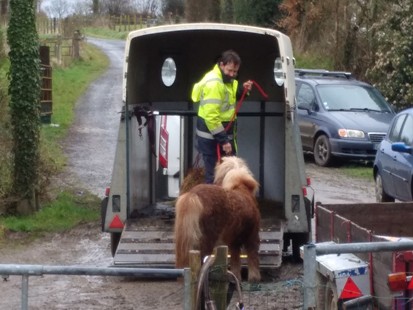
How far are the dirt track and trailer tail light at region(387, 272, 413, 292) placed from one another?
8.61ft

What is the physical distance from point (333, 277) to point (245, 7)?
33.7 m

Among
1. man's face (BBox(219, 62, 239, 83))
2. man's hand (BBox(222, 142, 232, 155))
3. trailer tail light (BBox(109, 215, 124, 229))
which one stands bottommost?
trailer tail light (BBox(109, 215, 124, 229))

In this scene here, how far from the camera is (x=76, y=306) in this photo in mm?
9391

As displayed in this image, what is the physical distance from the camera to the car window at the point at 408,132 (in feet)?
48.6

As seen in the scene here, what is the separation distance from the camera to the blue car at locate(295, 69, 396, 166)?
836 inches

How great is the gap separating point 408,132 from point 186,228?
21.7 feet

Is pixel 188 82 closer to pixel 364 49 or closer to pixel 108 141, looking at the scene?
pixel 108 141

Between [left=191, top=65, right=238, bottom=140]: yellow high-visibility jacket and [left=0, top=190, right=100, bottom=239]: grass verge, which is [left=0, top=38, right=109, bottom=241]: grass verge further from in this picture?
[left=191, top=65, right=238, bottom=140]: yellow high-visibility jacket

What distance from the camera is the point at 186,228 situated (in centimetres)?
920

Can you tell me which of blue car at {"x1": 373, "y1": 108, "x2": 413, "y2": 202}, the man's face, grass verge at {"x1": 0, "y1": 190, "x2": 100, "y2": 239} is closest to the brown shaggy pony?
the man's face

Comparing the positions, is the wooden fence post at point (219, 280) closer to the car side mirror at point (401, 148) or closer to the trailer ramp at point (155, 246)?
the trailer ramp at point (155, 246)

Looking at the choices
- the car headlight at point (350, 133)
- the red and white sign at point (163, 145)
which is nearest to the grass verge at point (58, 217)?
the red and white sign at point (163, 145)

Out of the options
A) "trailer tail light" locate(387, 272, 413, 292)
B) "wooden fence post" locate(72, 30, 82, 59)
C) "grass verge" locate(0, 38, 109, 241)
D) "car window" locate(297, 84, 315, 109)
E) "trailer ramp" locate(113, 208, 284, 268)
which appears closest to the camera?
"trailer tail light" locate(387, 272, 413, 292)

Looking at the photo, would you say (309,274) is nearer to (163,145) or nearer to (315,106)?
(163,145)
